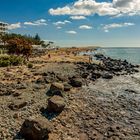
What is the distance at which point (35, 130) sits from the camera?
1753 cm

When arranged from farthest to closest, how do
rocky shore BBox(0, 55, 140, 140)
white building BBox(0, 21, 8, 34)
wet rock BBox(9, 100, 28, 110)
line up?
white building BBox(0, 21, 8, 34), wet rock BBox(9, 100, 28, 110), rocky shore BBox(0, 55, 140, 140)

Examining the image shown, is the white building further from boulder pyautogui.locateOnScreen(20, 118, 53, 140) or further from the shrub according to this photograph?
boulder pyautogui.locateOnScreen(20, 118, 53, 140)

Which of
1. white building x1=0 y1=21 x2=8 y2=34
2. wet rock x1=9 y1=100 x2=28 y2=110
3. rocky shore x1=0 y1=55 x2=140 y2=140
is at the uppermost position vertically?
white building x1=0 y1=21 x2=8 y2=34

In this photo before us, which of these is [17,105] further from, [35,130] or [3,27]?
[3,27]

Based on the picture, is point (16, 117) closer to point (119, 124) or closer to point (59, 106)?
point (59, 106)

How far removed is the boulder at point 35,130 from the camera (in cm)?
1758

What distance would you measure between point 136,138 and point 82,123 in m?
4.13

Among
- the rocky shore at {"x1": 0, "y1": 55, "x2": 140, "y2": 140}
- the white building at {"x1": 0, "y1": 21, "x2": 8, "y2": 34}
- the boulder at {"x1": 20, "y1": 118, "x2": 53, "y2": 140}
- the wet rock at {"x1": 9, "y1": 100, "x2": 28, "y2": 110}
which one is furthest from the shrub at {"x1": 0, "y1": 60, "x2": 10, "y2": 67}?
the white building at {"x1": 0, "y1": 21, "x2": 8, "y2": 34}

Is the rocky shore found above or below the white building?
below

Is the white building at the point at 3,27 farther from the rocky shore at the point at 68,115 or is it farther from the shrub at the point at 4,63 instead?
the rocky shore at the point at 68,115

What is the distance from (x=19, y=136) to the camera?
1806 centimetres

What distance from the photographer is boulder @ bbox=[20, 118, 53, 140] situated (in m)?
17.6

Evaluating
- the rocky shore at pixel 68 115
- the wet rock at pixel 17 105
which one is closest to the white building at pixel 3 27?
the rocky shore at pixel 68 115

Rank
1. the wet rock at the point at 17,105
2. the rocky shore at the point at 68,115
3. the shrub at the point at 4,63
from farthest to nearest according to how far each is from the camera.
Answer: the shrub at the point at 4,63 < the wet rock at the point at 17,105 < the rocky shore at the point at 68,115
